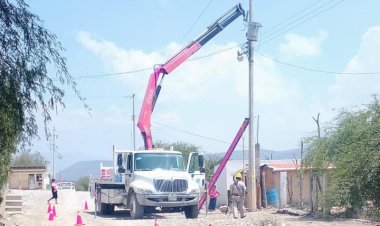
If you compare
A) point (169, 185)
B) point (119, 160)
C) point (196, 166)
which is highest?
point (119, 160)

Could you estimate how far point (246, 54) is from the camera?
30.5 meters

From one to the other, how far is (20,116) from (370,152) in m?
11.3

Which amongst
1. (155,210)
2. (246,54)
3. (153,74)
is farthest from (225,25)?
(155,210)

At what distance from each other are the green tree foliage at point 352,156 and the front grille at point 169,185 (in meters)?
5.53

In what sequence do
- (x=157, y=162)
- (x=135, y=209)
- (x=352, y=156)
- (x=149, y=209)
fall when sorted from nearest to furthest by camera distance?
(x=352, y=156) < (x=135, y=209) < (x=149, y=209) < (x=157, y=162)

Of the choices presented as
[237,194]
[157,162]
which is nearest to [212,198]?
[157,162]

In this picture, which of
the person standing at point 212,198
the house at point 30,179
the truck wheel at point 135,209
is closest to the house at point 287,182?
the person standing at point 212,198

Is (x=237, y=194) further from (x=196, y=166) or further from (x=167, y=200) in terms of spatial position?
(x=196, y=166)

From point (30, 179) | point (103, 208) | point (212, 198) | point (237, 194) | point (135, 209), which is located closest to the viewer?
point (237, 194)

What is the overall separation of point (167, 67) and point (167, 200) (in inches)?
332

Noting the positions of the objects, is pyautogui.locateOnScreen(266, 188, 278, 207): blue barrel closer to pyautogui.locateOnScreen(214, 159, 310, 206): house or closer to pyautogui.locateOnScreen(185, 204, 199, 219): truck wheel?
pyautogui.locateOnScreen(214, 159, 310, 206): house

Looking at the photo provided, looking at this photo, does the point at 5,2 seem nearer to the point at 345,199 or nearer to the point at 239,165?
the point at 345,199

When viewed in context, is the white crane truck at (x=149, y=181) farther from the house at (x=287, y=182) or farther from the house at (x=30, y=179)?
the house at (x=30, y=179)

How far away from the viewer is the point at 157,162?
25.1m
